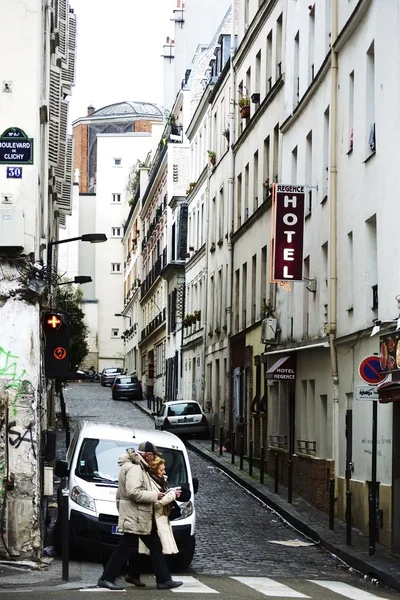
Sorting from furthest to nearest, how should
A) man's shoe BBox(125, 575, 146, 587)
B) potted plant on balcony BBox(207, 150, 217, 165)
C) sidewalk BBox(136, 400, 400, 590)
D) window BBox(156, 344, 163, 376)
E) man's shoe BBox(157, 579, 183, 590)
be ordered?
window BBox(156, 344, 163, 376) → potted plant on balcony BBox(207, 150, 217, 165) → sidewalk BBox(136, 400, 400, 590) → man's shoe BBox(125, 575, 146, 587) → man's shoe BBox(157, 579, 183, 590)

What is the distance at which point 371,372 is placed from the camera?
17.6m

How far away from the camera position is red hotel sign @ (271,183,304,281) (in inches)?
1027

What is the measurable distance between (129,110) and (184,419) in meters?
75.8

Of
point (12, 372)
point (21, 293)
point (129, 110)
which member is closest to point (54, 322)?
point (21, 293)

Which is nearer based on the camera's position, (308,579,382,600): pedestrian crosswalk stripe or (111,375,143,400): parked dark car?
(308,579,382,600): pedestrian crosswalk stripe

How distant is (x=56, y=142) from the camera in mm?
27312

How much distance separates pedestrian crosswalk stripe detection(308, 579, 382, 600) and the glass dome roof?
9952cm

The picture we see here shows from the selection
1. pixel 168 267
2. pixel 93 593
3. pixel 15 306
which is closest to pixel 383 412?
pixel 15 306

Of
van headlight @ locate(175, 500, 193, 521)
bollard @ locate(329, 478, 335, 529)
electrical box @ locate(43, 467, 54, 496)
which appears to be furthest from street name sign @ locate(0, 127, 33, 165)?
bollard @ locate(329, 478, 335, 529)

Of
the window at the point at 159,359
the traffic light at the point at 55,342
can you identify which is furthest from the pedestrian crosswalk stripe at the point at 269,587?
the window at the point at 159,359

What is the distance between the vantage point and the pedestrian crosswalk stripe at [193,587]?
13837 millimetres

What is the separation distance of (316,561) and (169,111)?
2276 inches

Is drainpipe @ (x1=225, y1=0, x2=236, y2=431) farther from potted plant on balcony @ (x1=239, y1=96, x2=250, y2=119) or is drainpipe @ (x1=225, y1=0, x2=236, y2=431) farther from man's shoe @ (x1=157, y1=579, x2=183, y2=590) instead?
man's shoe @ (x1=157, y1=579, x2=183, y2=590)

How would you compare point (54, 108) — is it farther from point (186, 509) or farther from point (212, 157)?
point (212, 157)
